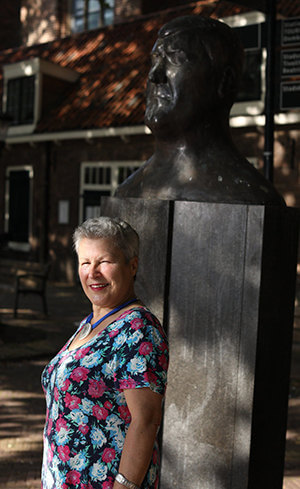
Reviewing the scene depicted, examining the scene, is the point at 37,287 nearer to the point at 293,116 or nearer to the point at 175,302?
the point at 293,116

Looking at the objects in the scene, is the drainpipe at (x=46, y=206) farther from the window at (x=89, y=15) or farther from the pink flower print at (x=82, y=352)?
the pink flower print at (x=82, y=352)

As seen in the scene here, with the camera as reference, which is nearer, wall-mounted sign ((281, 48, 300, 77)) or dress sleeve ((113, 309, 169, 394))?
dress sleeve ((113, 309, 169, 394))

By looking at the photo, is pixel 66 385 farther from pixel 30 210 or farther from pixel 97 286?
pixel 30 210

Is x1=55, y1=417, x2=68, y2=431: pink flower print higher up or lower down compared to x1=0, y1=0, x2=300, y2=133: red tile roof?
lower down

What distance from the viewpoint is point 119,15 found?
1683cm

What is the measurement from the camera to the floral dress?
67.1 inches

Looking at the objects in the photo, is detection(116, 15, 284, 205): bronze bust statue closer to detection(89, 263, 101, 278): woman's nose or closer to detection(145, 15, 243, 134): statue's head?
detection(145, 15, 243, 134): statue's head

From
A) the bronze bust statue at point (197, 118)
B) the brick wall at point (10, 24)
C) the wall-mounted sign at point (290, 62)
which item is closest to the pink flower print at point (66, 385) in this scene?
the bronze bust statue at point (197, 118)

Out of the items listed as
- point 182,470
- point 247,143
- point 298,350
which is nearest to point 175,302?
point 182,470

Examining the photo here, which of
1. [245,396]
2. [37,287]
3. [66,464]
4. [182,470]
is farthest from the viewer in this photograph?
[37,287]

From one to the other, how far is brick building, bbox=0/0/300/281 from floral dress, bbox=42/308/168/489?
9.20 m

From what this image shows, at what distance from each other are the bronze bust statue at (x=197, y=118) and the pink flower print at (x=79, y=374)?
1.43 metres

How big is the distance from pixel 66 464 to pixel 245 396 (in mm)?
1161

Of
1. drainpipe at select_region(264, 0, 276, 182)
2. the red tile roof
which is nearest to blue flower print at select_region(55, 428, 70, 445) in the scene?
drainpipe at select_region(264, 0, 276, 182)
